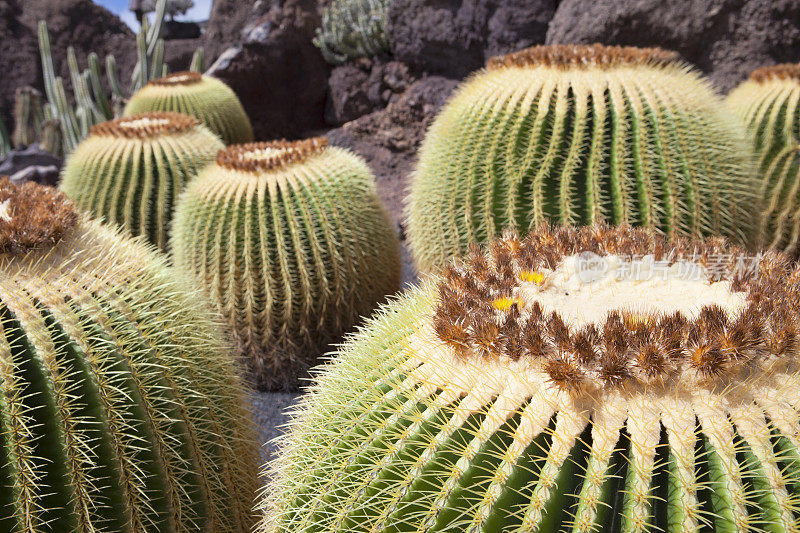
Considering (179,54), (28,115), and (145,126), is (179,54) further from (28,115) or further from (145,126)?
(145,126)

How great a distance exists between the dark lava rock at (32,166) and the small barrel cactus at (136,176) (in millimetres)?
2836

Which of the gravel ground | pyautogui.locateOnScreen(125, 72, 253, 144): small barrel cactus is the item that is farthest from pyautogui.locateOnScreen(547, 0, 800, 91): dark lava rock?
the gravel ground

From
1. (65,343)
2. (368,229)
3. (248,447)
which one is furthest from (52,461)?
(368,229)

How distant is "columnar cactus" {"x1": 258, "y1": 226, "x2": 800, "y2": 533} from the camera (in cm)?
99

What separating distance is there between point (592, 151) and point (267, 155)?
1825 millimetres

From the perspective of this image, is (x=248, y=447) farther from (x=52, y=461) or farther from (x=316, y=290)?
(x=316, y=290)

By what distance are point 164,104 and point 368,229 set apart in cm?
391

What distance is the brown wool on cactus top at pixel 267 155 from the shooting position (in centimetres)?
362

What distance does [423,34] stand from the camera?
8195 millimetres

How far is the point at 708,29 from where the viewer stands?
634 cm

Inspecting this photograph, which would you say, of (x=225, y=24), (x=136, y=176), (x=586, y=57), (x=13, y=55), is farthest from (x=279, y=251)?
(x=13, y=55)

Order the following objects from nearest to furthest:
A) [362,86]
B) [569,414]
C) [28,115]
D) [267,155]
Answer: [569,414]
[267,155]
[362,86]
[28,115]

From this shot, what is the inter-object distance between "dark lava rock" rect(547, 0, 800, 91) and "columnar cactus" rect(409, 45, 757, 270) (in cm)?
352

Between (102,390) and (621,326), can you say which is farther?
(102,390)
